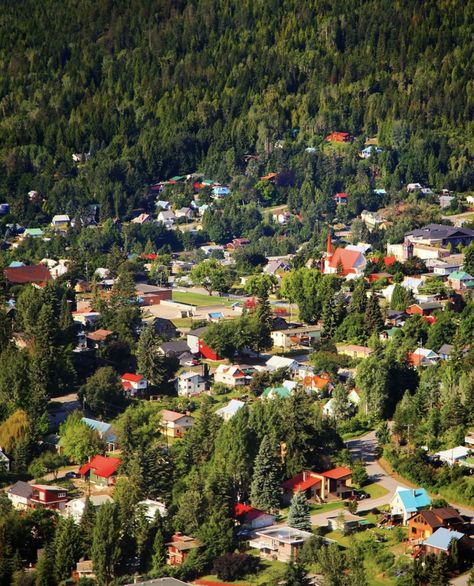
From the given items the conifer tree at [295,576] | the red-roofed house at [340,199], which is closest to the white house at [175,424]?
the conifer tree at [295,576]

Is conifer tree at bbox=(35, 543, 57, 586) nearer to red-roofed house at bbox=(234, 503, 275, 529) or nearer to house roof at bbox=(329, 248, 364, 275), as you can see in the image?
red-roofed house at bbox=(234, 503, 275, 529)

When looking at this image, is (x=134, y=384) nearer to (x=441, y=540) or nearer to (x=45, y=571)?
(x=45, y=571)

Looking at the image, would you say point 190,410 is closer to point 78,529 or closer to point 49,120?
point 78,529

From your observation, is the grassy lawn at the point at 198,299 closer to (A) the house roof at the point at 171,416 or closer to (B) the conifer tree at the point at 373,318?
(B) the conifer tree at the point at 373,318

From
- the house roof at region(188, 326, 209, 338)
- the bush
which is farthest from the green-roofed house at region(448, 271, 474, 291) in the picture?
the bush

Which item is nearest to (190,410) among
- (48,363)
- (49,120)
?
(48,363)

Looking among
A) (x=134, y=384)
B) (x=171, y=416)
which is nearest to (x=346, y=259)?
(x=134, y=384)
